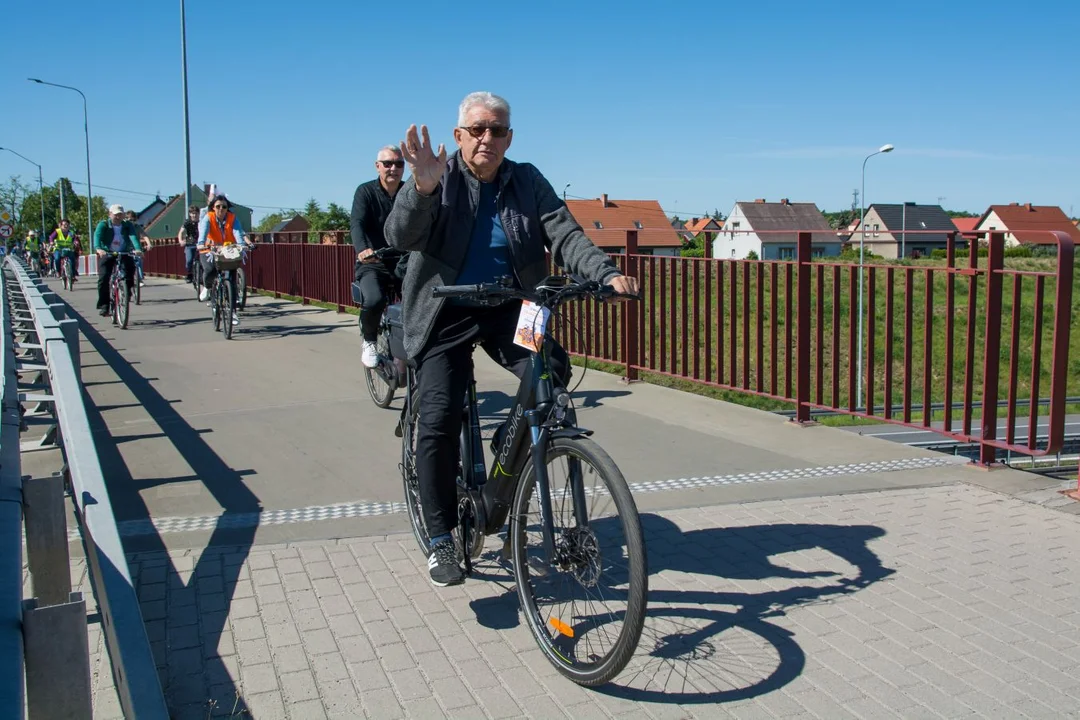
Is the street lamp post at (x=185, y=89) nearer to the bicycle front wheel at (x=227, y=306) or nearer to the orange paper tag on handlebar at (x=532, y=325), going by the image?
the bicycle front wheel at (x=227, y=306)

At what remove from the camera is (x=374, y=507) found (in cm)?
547

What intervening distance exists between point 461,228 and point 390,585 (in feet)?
5.08

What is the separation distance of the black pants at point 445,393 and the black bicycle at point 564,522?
0.20 m

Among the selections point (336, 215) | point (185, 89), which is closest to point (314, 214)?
point (336, 215)

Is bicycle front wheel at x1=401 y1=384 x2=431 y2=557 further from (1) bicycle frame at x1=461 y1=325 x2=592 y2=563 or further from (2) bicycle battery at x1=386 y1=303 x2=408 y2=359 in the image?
(2) bicycle battery at x1=386 y1=303 x2=408 y2=359

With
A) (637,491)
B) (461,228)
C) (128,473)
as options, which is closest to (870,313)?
(637,491)

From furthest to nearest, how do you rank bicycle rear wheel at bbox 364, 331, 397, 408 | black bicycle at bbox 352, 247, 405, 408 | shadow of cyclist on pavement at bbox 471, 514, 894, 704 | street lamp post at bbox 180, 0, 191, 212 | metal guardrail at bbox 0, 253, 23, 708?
street lamp post at bbox 180, 0, 191, 212, bicycle rear wheel at bbox 364, 331, 397, 408, black bicycle at bbox 352, 247, 405, 408, shadow of cyclist on pavement at bbox 471, 514, 894, 704, metal guardrail at bbox 0, 253, 23, 708

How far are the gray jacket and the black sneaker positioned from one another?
0.77m

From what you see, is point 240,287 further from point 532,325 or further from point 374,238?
point 532,325

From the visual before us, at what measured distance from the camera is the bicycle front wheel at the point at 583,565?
3.11 meters

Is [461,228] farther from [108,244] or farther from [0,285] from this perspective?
[108,244]

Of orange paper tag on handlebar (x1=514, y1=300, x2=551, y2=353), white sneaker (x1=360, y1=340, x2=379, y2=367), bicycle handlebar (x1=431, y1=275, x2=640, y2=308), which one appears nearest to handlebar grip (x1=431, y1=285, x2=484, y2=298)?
bicycle handlebar (x1=431, y1=275, x2=640, y2=308)

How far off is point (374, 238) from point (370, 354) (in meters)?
0.92

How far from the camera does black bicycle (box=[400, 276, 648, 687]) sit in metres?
3.16
